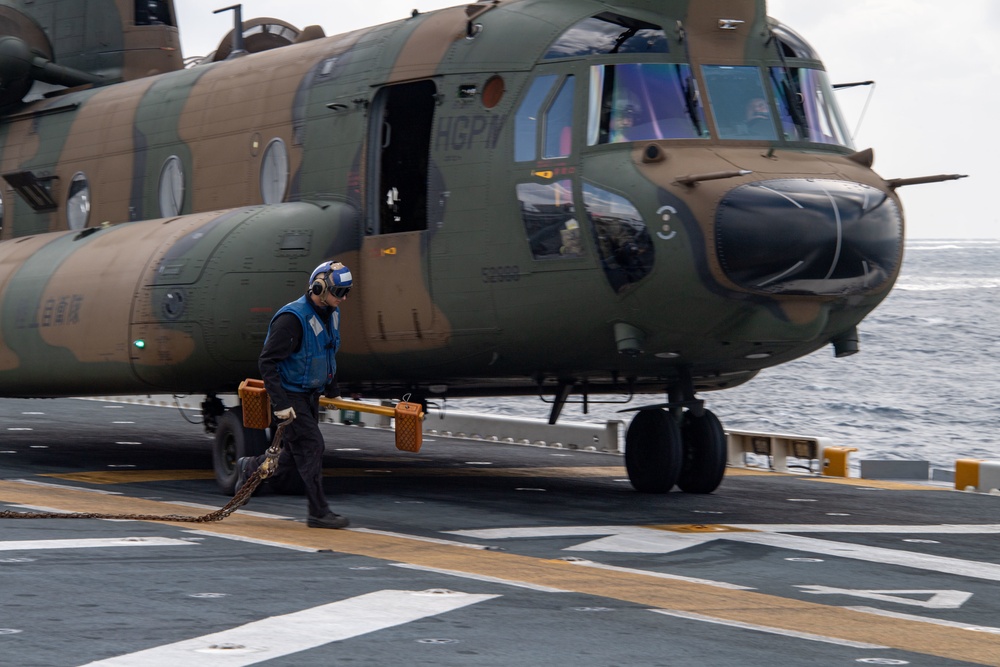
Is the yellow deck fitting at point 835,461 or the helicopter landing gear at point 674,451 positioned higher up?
the helicopter landing gear at point 674,451

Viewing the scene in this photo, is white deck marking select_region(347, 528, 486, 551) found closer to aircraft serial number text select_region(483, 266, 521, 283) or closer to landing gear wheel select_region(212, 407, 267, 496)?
aircraft serial number text select_region(483, 266, 521, 283)

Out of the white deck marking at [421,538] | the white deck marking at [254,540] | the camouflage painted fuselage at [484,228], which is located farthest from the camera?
the camouflage painted fuselage at [484,228]

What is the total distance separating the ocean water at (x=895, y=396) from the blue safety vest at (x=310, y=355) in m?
15.5

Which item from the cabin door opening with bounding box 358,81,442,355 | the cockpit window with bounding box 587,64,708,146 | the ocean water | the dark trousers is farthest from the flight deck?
the ocean water

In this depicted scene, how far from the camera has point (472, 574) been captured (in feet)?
26.6

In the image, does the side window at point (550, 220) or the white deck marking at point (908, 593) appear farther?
the side window at point (550, 220)

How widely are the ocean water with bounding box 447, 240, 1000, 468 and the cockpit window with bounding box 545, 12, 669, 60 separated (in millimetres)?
14456

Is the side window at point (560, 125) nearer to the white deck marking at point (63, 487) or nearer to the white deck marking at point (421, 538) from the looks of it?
the white deck marking at point (421, 538)

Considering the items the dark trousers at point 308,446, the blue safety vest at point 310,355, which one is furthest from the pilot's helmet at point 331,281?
the dark trousers at point 308,446

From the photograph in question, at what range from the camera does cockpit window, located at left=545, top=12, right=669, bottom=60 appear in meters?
11.7

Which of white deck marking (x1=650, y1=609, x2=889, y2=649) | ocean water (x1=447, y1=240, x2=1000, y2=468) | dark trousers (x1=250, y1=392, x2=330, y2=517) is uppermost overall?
dark trousers (x1=250, y1=392, x2=330, y2=517)

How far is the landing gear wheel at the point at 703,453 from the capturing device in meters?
13.3

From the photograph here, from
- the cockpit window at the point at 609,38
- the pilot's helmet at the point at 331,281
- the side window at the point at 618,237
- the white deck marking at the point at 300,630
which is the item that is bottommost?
the white deck marking at the point at 300,630

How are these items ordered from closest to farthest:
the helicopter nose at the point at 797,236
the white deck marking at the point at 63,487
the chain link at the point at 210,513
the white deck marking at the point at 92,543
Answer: the white deck marking at the point at 92,543 → the chain link at the point at 210,513 → the helicopter nose at the point at 797,236 → the white deck marking at the point at 63,487
